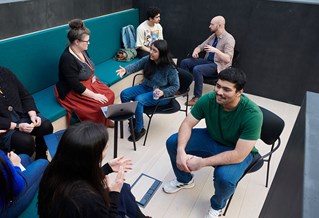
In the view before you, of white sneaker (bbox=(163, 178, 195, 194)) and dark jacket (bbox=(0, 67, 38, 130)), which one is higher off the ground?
dark jacket (bbox=(0, 67, 38, 130))

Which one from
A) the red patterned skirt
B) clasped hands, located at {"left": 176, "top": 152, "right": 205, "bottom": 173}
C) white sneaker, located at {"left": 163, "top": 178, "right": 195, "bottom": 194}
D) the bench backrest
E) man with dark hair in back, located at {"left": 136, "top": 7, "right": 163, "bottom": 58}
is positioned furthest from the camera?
man with dark hair in back, located at {"left": 136, "top": 7, "right": 163, "bottom": 58}

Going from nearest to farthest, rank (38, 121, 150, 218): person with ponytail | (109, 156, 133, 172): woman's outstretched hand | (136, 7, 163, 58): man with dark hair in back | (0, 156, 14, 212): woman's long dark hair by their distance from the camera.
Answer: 1. (38, 121, 150, 218): person with ponytail
2. (0, 156, 14, 212): woman's long dark hair
3. (109, 156, 133, 172): woman's outstretched hand
4. (136, 7, 163, 58): man with dark hair in back

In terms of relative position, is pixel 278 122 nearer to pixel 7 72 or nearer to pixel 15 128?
pixel 15 128

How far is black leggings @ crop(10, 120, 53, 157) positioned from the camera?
7.49 feet

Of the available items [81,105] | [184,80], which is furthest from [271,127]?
[81,105]

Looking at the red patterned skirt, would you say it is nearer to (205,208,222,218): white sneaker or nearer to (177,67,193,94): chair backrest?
(177,67,193,94): chair backrest

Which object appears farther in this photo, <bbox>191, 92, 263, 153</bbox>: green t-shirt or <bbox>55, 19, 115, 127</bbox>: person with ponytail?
<bbox>55, 19, 115, 127</bbox>: person with ponytail

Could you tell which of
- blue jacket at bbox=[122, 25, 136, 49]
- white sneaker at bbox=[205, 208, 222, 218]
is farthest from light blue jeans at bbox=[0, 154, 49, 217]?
blue jacket at bbox=[122, 25, 136, 49]

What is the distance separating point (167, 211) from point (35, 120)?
1476 millimetres

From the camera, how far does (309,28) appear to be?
3.76 metres

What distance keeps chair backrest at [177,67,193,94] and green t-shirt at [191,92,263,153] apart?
989 mm

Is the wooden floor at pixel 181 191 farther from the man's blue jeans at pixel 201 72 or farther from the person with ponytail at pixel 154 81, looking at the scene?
the man's blue jeans at pixel 201 72

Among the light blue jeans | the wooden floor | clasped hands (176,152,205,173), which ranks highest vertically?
the light blue jeans

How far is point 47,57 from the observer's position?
10.5ft
